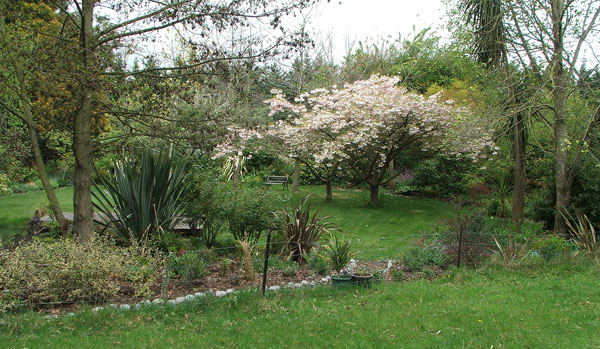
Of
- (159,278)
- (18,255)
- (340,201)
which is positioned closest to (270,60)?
(159,278)

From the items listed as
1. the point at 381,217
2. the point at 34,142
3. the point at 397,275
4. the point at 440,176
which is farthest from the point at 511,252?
the point at 440,176

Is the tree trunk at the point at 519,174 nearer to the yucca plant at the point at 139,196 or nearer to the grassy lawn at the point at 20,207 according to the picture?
the yucca plant at the point at 139,196

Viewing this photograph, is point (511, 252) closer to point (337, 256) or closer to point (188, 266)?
point (337, 256)

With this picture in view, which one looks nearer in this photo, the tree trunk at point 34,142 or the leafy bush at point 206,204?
the tree trunk at point 34,142

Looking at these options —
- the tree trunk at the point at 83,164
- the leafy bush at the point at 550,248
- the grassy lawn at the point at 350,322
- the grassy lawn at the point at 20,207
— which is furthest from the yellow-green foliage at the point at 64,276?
the leafy bush at the point at 550,248

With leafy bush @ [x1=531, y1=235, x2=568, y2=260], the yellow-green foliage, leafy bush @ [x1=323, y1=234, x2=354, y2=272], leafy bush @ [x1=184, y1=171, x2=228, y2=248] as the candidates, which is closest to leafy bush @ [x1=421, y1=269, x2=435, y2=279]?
leafy bush @ [x1=323, y1=234, x2=354, y2=272]

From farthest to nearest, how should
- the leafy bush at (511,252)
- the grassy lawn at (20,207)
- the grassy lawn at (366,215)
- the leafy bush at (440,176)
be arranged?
1. the leafy bush at (440,176)
2. the grassy lawn at (366,215)
3. the grassy lawn at (20,207)
4. the leafy bush at (511,252)

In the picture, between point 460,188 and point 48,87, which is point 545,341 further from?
point 460,188

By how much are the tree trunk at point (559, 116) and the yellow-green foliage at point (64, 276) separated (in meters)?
8.31

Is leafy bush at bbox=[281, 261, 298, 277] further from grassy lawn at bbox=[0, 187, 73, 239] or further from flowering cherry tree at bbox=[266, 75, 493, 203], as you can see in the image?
flowering cherry tree at bbox=[266, 75, 493, 203]

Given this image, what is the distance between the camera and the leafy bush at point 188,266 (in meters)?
5.67

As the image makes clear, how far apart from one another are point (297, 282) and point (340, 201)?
10.9 metres

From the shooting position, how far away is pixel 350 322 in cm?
458

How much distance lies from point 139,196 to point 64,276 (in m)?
2.63
